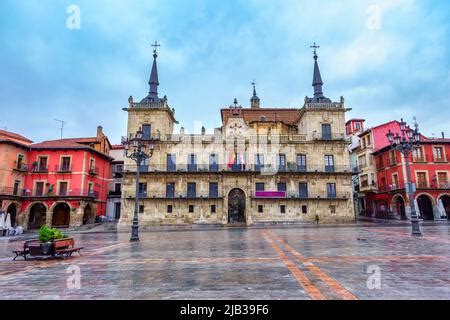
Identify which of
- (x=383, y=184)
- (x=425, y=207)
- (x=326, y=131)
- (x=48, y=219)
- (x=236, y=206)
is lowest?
(x=48, y=219)

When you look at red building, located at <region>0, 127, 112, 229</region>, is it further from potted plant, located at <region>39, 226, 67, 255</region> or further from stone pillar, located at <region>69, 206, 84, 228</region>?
potted plant, located at <region>39, 226, 67, 255</region>

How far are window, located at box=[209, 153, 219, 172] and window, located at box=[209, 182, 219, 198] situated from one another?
5.49ft

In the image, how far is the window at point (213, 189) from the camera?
31.9 meters

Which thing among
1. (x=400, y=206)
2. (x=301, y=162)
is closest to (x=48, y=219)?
(x=301, y=162)

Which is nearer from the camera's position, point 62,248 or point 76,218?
point 62,248

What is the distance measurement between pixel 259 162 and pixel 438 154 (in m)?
21.3

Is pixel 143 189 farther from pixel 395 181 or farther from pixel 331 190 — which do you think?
pixel 395 181

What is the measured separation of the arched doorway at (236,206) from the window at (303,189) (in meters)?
6.77

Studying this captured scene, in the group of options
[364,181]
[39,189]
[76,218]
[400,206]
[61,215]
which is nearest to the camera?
[76,218]

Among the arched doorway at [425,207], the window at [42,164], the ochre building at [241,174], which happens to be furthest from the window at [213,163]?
the arched doorway at [425,207]

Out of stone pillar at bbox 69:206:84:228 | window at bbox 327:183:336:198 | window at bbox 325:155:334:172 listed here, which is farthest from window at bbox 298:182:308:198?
stone pillar at bbox 69:206:84:228

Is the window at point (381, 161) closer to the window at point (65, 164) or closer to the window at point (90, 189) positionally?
the window at point (90, 189)

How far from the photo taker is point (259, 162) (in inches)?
1292
